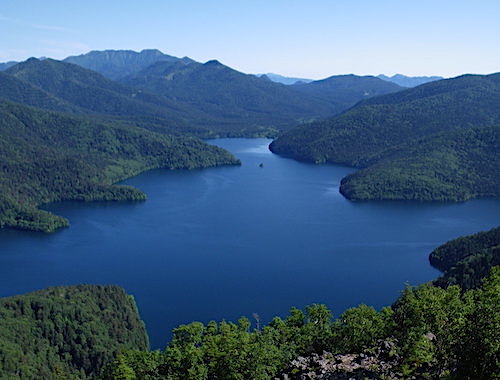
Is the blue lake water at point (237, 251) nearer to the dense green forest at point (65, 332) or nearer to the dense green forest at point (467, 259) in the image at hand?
the dense green forest at point (467, 259)

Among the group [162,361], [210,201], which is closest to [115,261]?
[210,201]

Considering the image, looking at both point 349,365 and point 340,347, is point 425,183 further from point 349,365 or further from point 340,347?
point 349,365

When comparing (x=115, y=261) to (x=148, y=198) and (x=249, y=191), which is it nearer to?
(x=148, y=198)

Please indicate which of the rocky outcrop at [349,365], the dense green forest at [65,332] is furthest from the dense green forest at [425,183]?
the rocky outcrop at [349,365]

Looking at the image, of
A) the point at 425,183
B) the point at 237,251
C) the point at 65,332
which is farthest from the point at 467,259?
the point at 425,183

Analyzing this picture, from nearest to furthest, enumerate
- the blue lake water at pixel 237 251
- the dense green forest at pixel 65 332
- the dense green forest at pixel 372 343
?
the dense green forest at pixel 372 343
the dense green forest at pixel 65 332
the blue lake water at pixel 237 251

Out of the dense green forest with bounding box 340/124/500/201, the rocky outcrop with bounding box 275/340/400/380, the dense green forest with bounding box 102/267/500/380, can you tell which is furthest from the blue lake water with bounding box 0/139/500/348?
the rocky outcrop with bounding box 275/340/400/380

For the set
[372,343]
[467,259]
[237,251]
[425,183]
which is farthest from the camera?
[425,183]
